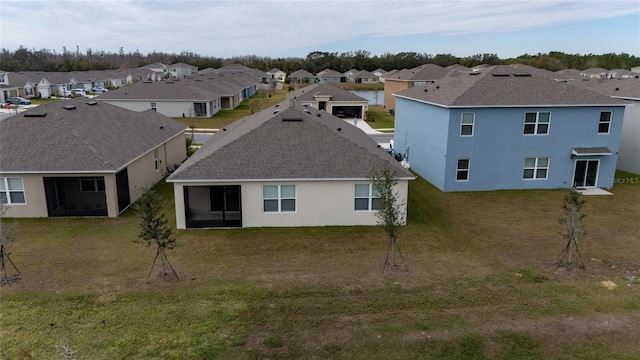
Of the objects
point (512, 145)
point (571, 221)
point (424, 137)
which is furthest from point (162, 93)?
point (571, 221)

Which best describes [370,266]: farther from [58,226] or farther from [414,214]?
[58,226]

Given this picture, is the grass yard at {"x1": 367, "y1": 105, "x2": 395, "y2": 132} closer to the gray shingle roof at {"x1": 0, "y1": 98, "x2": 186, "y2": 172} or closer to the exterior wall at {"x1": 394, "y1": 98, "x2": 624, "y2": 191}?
the exterior wall at {"x1": 394, "y1": 98, "x2": 624, "y2": 191}

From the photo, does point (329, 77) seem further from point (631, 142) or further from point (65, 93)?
point (631, 142)

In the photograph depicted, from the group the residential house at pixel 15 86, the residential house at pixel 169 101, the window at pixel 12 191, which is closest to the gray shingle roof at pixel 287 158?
the window at pixel 12 191

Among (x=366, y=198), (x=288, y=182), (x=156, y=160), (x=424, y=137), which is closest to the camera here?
(x=288, y=182)

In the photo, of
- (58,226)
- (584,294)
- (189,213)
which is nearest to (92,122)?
(58,226)

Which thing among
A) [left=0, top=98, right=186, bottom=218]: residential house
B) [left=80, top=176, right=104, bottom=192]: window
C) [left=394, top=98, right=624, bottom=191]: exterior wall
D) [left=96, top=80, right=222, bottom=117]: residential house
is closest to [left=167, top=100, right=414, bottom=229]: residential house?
[left=0, top=98, right=186, bottom=218]: residential house

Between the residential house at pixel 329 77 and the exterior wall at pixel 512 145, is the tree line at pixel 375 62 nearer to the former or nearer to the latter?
the residential house at pixel 329 77
